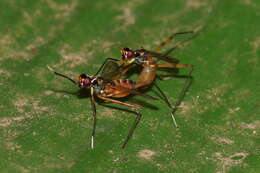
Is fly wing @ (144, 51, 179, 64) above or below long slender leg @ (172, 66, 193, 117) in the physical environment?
above

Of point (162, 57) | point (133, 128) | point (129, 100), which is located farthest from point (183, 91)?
point (133, 128)

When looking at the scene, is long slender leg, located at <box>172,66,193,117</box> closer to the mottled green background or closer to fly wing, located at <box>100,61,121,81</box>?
the mottled green background

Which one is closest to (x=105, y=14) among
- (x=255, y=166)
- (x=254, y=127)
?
(x=254, y=127)

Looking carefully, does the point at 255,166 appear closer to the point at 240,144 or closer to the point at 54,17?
the point at 240,144

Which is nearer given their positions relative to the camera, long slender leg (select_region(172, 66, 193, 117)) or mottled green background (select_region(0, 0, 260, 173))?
mottled green background (select_region(0, 0, 260, 173))

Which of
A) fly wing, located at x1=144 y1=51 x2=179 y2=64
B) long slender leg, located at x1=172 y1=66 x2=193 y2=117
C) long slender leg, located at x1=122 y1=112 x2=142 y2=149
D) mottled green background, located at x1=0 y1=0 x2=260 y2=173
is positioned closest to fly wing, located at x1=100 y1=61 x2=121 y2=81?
mottled green background, located at x1=0 y1=0 x2=260 y2=173

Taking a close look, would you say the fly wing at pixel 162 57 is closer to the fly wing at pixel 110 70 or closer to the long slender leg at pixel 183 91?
the long slender leg at pixel 183 91

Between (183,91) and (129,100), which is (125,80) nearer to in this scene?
(129,100)
